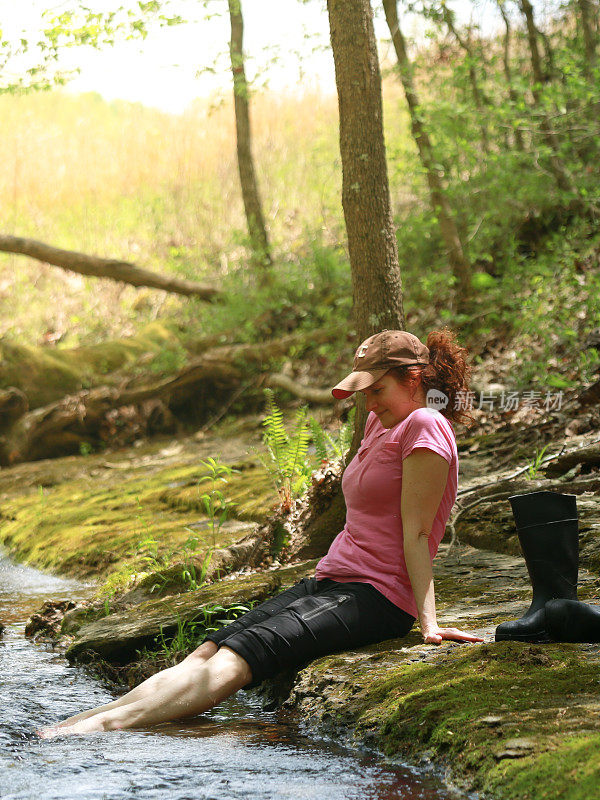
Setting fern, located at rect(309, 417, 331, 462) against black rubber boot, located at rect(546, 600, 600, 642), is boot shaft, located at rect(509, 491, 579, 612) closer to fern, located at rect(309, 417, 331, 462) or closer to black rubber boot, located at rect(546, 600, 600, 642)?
black rubber boot, located at rect(546, 600, 600, 642)

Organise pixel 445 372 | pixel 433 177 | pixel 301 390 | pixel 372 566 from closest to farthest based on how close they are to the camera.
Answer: pixel 372 566 < pixel 445 372 < pixel 433 177 < pixel 301 390

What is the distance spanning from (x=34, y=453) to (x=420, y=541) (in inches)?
388

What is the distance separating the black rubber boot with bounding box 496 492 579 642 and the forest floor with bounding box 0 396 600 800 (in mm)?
97

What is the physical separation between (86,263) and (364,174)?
9.51 meters

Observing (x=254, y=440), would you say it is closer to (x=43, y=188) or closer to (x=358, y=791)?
(x=358, y=791)

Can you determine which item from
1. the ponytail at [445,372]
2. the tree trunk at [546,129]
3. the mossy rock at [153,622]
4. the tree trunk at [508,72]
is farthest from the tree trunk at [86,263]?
the ponytail at [445,372]

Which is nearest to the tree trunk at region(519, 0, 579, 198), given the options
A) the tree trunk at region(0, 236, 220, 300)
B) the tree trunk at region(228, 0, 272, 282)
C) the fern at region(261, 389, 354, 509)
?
the tree trunk at region(228, 0, 272, 282)

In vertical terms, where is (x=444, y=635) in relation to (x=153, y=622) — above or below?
above

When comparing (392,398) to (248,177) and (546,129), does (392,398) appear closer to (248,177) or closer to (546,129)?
(546,129)

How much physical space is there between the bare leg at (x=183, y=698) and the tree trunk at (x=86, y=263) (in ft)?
35.2

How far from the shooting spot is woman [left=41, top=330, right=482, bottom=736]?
3348 millimetres

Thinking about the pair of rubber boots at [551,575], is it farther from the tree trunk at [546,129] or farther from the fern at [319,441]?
the tree trunk at [546,129]

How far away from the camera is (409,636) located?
3.76m

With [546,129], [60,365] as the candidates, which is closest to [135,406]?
[60,365]
